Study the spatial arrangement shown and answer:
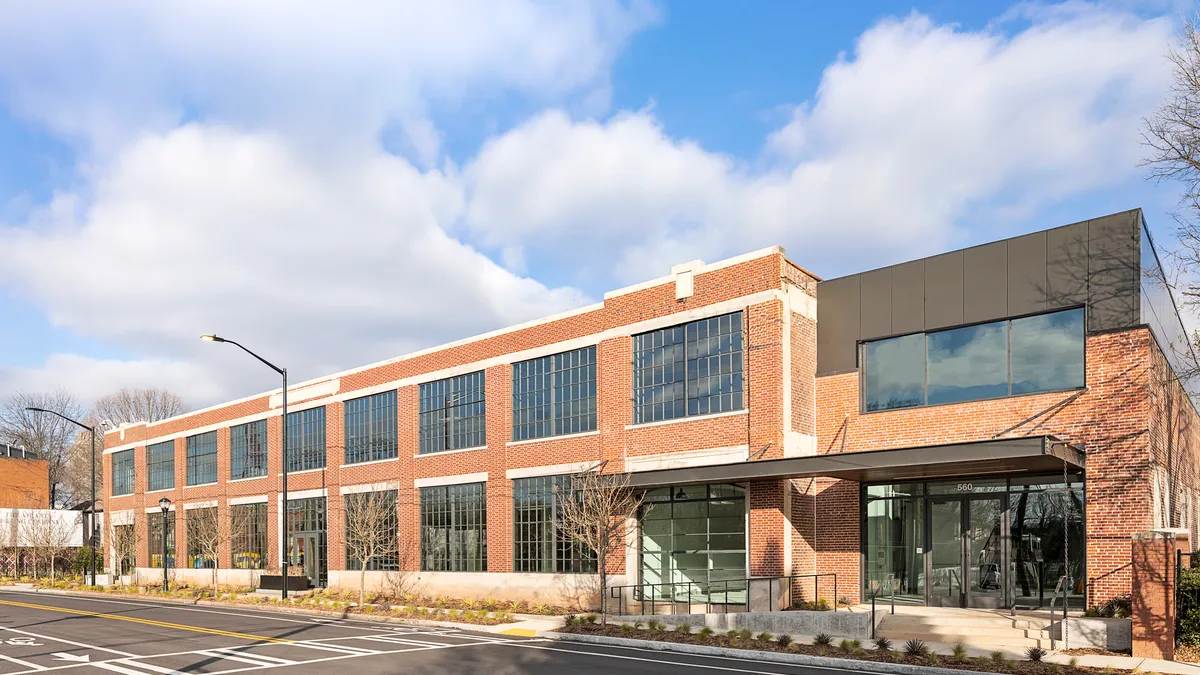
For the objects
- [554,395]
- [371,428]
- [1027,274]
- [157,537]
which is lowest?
[157,537]

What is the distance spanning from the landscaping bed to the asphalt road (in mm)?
1148

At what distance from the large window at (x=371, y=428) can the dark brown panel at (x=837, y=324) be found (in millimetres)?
19755

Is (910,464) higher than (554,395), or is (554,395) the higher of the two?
(554,395)

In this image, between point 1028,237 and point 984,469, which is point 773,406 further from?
point 1028,237

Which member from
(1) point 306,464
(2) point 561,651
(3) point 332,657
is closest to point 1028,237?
(2) point 561,651

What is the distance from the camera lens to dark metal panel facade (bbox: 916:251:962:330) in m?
24.0

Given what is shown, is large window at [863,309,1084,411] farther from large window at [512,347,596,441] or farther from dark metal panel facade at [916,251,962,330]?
large window at [512,347,596,441]

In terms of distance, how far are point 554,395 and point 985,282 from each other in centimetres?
1448

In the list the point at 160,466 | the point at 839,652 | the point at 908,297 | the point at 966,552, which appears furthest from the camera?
the point at 160,466

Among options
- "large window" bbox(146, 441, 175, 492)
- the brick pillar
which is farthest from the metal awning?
"large window" bbox(146, 441, 175, 492)

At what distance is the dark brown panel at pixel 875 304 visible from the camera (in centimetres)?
2547

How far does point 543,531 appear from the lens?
106 ft

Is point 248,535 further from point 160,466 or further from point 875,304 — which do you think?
point 875,304

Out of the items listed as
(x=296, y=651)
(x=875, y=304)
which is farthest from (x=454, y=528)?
(x=875, y=304)
